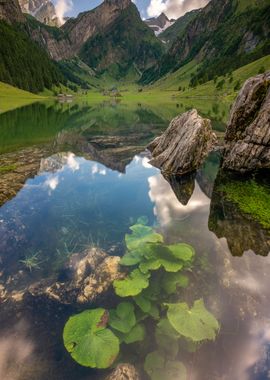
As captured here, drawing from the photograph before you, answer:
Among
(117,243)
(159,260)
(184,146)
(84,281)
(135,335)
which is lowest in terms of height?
(117,243)

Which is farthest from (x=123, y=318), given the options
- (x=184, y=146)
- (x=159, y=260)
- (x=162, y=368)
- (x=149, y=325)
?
(x=184, y=146)

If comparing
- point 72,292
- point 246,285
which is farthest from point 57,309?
point 246,285

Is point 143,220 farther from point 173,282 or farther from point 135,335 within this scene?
point 135,335

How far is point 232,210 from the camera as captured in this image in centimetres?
1811

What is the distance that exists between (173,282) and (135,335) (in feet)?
9.44

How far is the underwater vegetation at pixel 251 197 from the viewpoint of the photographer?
674 inches

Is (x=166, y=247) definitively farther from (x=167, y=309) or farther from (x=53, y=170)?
(x=53, y=170)

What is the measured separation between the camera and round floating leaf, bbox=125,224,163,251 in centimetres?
1327

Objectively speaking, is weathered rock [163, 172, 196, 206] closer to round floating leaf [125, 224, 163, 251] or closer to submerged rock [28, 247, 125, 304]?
round floating leaf [125, 224, 163, 251]

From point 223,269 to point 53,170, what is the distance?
20157mm

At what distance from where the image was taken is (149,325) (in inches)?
363

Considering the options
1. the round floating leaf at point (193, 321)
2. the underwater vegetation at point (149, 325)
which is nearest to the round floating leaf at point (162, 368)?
the underwater vegetation at point (149, 325)

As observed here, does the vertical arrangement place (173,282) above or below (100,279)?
above

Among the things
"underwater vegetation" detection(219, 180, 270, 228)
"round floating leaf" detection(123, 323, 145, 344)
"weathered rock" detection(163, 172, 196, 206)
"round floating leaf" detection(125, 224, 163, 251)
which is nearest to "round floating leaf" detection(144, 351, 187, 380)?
"round floating leaf" detection(123, 323, 145, 344)
